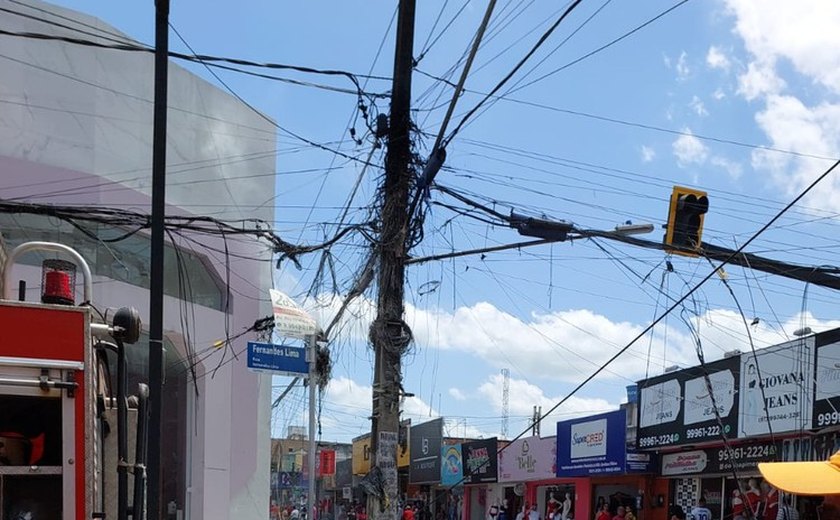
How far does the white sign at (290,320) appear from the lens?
10445 mm

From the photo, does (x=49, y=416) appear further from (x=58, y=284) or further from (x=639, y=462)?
(x=639, y=462)

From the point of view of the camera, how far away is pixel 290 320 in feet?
34.4

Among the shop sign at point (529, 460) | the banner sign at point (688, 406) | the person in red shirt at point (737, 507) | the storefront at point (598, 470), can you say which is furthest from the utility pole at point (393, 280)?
the shop sign at point (529, 460)

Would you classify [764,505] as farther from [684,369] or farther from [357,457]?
[357,457]

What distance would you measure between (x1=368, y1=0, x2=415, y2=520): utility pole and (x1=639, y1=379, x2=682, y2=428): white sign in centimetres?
1053

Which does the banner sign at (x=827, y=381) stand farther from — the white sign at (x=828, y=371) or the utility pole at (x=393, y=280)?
the utility pole at (x=393, y=280)

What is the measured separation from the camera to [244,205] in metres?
14.5

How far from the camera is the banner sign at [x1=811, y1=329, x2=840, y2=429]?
13.6 m

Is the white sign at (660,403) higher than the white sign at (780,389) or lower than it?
lower

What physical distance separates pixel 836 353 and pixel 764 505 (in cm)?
335

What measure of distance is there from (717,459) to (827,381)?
410cm

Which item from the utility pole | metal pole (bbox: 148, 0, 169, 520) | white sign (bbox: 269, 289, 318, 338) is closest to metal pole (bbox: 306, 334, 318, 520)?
white sign (bbox: 269, 289, 318, 338)

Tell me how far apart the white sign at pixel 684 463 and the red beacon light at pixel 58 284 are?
1597 cm

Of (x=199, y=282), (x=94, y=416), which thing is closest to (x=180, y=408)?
(x=199, y=282)
